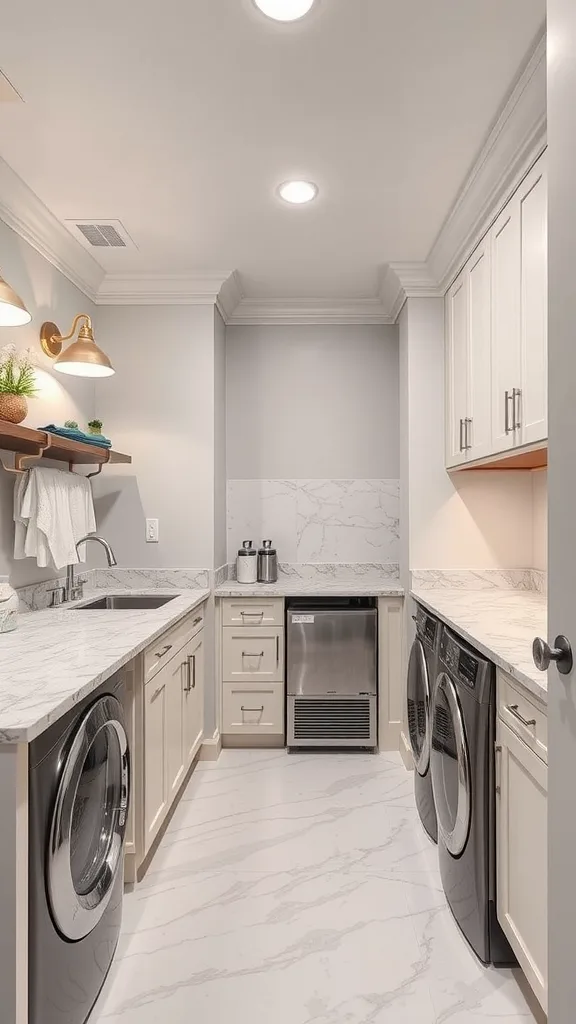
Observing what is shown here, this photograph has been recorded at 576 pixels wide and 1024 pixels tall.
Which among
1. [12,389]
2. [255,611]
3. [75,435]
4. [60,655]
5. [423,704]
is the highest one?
[12,389]

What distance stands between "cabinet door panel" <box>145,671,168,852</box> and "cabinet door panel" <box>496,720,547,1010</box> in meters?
1.14

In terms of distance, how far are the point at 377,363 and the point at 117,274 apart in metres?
1.57

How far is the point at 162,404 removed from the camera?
3.24 m

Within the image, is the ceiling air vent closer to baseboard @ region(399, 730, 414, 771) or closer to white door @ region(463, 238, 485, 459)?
white door @ region(463, 238, 485, 459)

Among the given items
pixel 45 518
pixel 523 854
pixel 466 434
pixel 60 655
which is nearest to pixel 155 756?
pixel 60 655

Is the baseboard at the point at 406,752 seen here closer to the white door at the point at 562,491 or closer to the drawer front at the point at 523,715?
the drawer front at the point at 523,715

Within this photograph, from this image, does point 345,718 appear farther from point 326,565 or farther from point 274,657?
point 326,565

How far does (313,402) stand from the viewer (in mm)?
3734

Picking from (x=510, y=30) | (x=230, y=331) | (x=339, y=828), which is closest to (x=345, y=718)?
(x=339, y=828)

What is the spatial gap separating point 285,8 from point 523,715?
1846 mm

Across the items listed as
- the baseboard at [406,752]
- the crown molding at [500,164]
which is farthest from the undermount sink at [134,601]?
the crown molding at [500,164]

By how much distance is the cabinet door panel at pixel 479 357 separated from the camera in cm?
240

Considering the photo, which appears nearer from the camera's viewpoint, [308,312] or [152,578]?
[152,578]

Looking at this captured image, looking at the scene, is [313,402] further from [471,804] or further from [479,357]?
[471,804]
